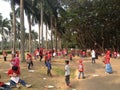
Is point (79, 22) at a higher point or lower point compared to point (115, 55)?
higher

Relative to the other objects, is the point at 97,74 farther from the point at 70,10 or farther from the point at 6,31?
the point at 6,31

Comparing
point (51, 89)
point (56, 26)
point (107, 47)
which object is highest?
point (56, 26)

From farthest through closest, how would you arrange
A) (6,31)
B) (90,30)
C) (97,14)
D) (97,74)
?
(6,31)
(90,30)
(97,14)
(97,74)

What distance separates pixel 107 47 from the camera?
59750 millimetres

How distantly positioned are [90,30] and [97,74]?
35897mm

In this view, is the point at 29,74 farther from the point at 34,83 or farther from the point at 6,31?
the point at 6,31

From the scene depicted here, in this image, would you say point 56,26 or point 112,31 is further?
point 56,26

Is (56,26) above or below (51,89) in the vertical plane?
above

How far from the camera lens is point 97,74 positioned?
923 inches

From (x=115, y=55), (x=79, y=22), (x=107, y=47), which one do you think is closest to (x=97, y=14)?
(x=79, y=22)

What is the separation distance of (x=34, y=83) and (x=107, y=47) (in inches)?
1621

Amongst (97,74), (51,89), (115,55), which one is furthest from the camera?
(115,55)

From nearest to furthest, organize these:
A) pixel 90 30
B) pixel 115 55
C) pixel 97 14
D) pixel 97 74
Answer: pixel 97 74 < pixel 115 55 < pixel 97 14 < pixel 90 30

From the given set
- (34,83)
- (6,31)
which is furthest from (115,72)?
(6,31)
